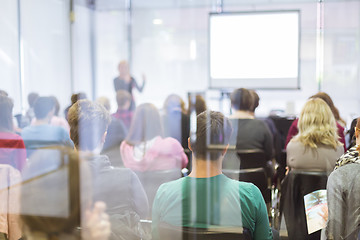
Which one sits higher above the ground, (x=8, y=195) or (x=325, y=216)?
(x=8, y=195)

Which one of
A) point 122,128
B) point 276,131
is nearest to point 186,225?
point 122,128

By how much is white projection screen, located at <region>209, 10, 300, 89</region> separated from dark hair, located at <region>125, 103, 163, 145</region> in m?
2.98

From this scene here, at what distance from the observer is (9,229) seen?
1.87 metres

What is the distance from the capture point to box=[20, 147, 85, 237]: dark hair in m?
0.98

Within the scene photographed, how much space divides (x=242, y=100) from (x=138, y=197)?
1.73m

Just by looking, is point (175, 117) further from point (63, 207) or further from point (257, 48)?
point (63, 207)

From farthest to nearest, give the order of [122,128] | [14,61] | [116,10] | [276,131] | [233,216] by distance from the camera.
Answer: [116,10] → [14,61] → [276,131] → [122,128] → [233,216]

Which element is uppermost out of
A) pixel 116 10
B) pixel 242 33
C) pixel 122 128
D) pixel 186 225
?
pixel 116 10

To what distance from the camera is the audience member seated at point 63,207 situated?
97 cm

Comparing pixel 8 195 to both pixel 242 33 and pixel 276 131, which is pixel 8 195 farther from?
pixel 242 33

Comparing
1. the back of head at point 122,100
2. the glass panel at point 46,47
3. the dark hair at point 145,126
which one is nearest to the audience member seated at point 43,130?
the dark hair at point 145,126

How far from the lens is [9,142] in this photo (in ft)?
7.99

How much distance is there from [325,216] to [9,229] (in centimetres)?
156

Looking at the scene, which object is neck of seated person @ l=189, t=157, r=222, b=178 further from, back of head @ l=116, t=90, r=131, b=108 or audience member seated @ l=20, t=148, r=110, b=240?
back of head @ l=116, t=90, r=131, b=108
